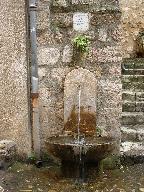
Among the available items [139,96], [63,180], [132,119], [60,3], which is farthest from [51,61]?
[139,96]

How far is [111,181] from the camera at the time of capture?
511 centimetres

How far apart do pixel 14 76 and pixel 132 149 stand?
1.78 m

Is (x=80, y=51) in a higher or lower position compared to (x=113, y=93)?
higher

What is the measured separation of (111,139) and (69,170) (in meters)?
0.61

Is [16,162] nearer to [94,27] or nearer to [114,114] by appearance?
[114,114]

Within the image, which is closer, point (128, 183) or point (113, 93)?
point (128, 183)

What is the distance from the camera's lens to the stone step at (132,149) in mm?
5723

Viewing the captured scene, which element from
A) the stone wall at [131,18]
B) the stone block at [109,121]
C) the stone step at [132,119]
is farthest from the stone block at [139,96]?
the stone wall at [131,18]

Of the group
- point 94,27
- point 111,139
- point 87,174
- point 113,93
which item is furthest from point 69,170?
point 94,27

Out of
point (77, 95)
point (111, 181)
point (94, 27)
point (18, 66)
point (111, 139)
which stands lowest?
point (111, 181)

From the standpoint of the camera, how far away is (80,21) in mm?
5406

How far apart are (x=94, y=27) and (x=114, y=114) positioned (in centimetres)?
111

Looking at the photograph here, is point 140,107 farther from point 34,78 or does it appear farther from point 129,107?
point 34,78

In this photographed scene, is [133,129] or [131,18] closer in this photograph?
[133,129]
